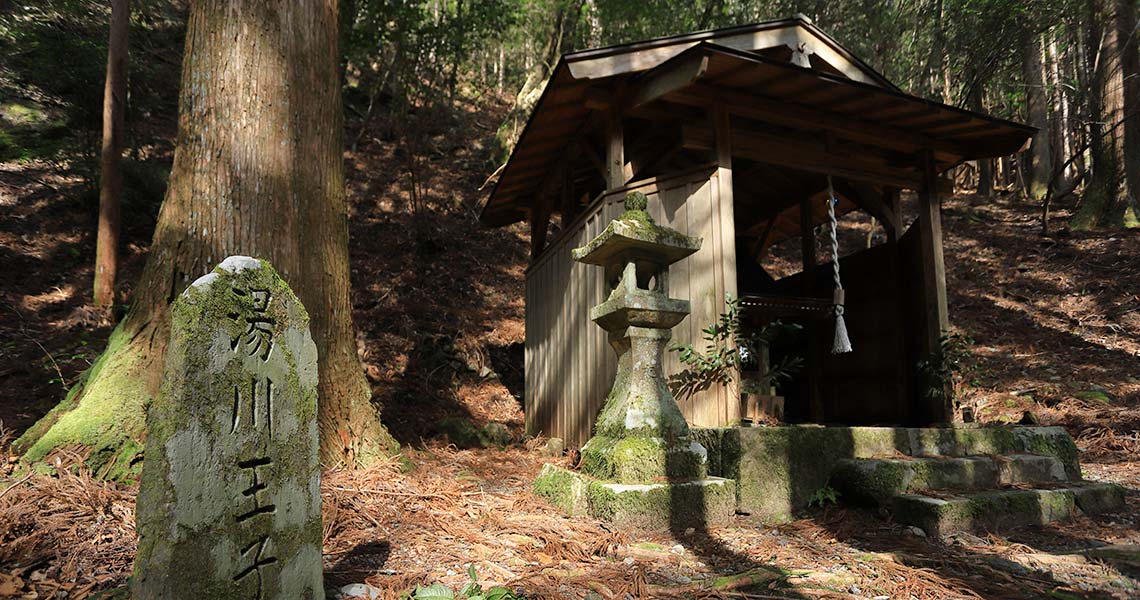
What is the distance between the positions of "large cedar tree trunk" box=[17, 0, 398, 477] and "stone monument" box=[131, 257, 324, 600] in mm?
2328

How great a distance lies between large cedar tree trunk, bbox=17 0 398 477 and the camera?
4094 millimetres

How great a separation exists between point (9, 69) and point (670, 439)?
17773mm

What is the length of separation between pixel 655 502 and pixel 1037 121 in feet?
64.8

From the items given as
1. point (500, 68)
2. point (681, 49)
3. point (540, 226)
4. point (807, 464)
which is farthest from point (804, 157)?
point (500, 68)

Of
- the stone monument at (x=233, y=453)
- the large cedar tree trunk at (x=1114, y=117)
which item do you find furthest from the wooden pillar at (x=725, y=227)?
the large cedar tree trunk at (x=1114, y=117)

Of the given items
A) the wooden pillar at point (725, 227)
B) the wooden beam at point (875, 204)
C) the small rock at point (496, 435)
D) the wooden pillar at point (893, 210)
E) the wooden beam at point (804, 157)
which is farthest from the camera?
the small rock at point (496, 435)

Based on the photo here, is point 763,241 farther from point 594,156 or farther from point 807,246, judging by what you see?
point 594,156

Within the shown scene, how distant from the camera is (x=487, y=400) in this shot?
9.91 metres

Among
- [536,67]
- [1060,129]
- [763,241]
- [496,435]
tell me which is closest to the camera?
[496,435]

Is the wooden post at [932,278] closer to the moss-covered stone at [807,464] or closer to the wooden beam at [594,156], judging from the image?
the moss-covered stone at [807,464]

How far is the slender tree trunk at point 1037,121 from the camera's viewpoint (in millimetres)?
17359

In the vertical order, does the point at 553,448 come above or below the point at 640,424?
below

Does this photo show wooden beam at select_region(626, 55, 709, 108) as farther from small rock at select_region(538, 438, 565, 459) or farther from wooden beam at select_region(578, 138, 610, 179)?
small rock at select_region(538, 438, 565, 459)

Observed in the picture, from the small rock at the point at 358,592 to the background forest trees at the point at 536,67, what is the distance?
349 inches
